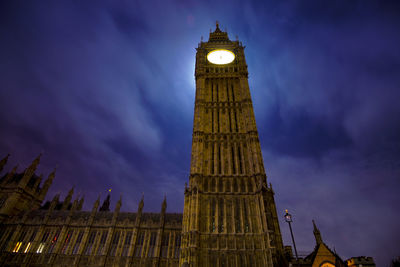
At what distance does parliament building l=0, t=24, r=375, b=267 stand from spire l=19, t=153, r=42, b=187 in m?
0.29

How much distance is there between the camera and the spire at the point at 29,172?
57688 mm

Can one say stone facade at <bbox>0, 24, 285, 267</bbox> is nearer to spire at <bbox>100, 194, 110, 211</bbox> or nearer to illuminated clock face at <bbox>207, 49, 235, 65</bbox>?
illuminated clock face at <bbox>207, 49, 235, 65</bbox>

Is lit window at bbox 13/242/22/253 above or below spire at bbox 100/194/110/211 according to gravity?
below

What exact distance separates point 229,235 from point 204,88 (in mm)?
32551

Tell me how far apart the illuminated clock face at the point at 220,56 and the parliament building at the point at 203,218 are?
0.28m

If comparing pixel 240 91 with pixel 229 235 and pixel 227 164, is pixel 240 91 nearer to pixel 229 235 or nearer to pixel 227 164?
pixel 227 164

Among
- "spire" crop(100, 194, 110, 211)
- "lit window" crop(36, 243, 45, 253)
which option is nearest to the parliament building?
"lit window" crop(36, 243, 45, 253)

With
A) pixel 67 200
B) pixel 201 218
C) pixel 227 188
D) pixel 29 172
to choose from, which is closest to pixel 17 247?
pixel 67 200

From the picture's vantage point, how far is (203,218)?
32906 mm

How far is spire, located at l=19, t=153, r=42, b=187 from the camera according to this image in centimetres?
5769

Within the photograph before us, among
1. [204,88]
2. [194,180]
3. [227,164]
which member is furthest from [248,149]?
[204,88]

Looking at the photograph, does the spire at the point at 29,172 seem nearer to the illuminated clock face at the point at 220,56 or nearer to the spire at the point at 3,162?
the spire at the point at 3,162

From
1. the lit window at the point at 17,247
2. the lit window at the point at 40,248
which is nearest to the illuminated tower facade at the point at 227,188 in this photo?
the lit window at the point at 40,248

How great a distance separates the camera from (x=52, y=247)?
150ft
